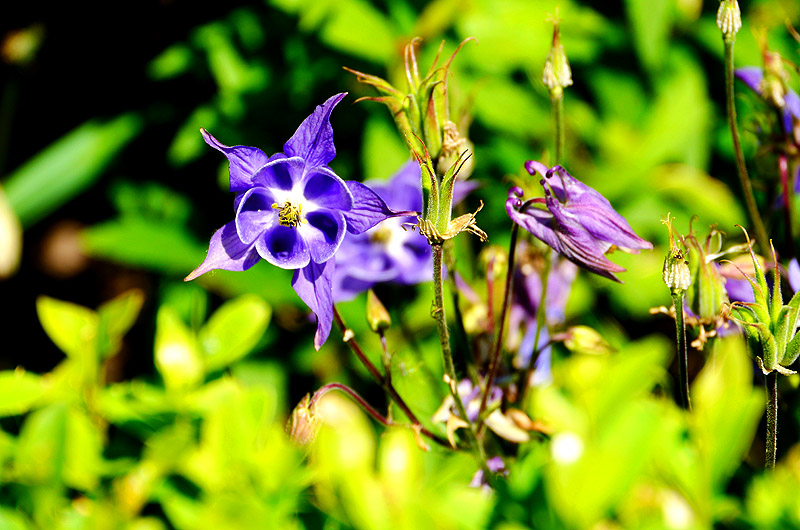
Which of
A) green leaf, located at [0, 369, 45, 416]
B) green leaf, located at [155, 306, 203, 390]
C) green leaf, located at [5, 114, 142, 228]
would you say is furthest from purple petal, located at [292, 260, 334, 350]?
green leaf, located at [5, 114, 142, 228]

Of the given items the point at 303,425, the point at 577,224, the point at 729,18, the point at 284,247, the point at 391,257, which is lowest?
the point at 391,257

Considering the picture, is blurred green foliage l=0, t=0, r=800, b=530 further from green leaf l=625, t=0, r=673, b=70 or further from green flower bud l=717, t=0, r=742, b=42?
green flower bud l=717, t=0, r=742, b=42

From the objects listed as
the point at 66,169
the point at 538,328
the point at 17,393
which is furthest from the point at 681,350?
the point at 66,169

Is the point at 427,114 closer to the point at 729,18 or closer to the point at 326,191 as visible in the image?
the point at 326,191

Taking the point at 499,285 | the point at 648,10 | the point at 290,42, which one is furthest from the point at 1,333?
the point at 648,10

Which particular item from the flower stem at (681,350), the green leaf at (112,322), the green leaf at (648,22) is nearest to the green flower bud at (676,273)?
the flower stem at (681,350)
